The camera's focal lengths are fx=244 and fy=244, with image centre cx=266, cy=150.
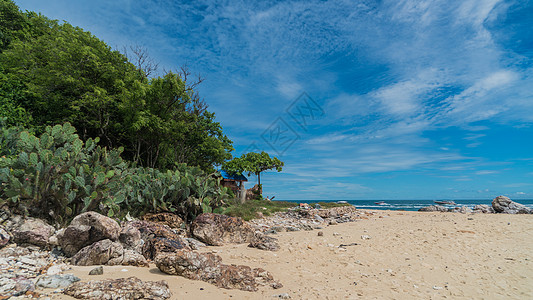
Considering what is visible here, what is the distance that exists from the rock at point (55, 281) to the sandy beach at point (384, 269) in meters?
0.21

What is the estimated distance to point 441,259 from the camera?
5.44 m

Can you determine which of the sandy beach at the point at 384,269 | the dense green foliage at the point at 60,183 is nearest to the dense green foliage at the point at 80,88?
the dense green foliage at the point at 60,183

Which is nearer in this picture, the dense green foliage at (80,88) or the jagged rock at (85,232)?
the jagged rock at (85,232)

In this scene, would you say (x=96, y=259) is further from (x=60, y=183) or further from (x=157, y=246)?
(x=60, y=183)

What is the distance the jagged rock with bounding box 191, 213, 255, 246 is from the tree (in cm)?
2415

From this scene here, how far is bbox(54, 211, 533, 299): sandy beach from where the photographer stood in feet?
11.5

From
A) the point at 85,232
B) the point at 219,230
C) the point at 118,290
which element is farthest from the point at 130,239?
the point at 219,230

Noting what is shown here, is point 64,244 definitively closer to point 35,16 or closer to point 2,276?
point 2,276

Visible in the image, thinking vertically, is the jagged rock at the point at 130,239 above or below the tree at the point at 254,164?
below

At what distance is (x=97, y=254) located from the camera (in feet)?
12.4

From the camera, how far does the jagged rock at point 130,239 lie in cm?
460

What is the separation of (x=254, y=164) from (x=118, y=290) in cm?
3028

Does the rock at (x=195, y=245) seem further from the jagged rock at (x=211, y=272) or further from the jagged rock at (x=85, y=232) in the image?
the jagged rock at (x=211, y=272)

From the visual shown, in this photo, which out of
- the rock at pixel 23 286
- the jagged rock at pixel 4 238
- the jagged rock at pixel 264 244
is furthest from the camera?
the jagged rock at pixel 264 244
